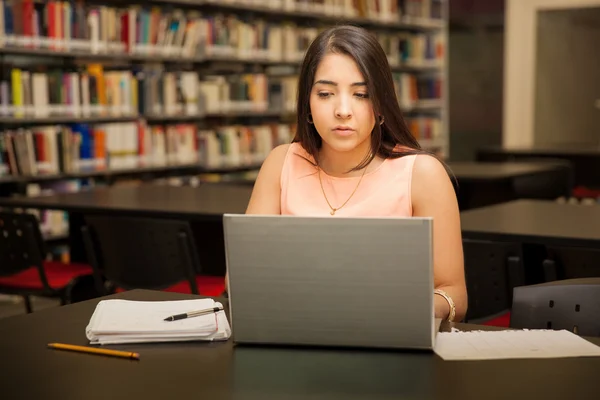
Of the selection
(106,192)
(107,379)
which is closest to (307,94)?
(107,379)

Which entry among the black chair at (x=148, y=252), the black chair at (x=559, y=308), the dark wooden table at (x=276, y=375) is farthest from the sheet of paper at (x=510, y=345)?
the black chair at (x=148, y=252)

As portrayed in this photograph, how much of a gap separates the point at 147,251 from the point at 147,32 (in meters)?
3.06

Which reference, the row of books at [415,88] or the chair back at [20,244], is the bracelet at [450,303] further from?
the row of books at [415,88]

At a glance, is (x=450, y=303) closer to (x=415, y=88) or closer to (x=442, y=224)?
(x=442, y=224)

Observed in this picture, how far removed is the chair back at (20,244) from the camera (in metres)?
3.42

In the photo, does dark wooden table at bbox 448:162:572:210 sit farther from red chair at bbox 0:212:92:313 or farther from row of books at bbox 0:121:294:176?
red chair at bbox 0:212:92:313

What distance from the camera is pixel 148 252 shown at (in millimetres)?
3125

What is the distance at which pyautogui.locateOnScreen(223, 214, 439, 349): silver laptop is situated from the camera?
1.30 m

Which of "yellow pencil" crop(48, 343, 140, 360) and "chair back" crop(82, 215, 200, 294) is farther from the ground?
"yellow pencil" crop(48, 343, 140, 360)

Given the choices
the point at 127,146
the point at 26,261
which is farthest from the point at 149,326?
the point at 127,146

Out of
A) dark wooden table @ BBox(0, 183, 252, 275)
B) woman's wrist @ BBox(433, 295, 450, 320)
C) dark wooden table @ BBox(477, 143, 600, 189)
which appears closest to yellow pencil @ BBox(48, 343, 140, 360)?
woman's wrist @ BBox(433, 295, 450, 320)

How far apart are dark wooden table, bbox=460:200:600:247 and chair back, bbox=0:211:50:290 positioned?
5.20 feet

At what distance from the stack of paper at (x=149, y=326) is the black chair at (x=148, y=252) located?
4.85ft

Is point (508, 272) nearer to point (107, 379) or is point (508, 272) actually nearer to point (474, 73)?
point (107, 379)
